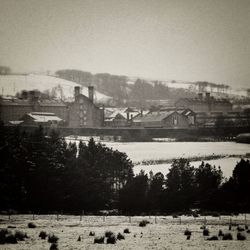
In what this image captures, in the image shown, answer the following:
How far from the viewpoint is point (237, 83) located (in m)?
16.4

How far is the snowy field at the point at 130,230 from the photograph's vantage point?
1071 centimetres

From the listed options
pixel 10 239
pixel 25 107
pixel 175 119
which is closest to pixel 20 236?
pixel 10 239

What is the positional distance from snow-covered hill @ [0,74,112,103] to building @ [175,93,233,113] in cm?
644

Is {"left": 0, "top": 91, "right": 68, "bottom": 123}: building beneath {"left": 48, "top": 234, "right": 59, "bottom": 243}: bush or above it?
above

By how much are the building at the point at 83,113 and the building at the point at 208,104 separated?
5.66 meters

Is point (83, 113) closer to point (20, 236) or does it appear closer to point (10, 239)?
point (20, 236)

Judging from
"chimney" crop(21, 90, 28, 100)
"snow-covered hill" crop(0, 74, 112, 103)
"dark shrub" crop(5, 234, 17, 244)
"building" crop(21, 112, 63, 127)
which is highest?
"snow-covered hill" crop(0, 74, 112, 103)

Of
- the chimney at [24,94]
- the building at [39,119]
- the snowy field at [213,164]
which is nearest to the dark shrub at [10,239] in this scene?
the snowy field at [213,164]

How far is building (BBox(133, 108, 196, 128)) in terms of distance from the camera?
2284 cm

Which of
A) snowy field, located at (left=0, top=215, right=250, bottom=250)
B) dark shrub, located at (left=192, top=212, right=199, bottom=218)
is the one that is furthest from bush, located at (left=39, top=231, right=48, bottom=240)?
dark shrub, located at (left=192, top=212, right=199, bottom=218)

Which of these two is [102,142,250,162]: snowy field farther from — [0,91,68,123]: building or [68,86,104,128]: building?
[0,91,68,123]: building

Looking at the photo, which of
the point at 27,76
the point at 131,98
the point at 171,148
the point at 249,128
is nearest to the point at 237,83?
the point at 249,128

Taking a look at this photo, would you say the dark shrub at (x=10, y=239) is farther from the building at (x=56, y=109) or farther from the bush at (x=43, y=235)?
the building at (x=56, y=109)

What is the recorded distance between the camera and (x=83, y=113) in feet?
68.7
